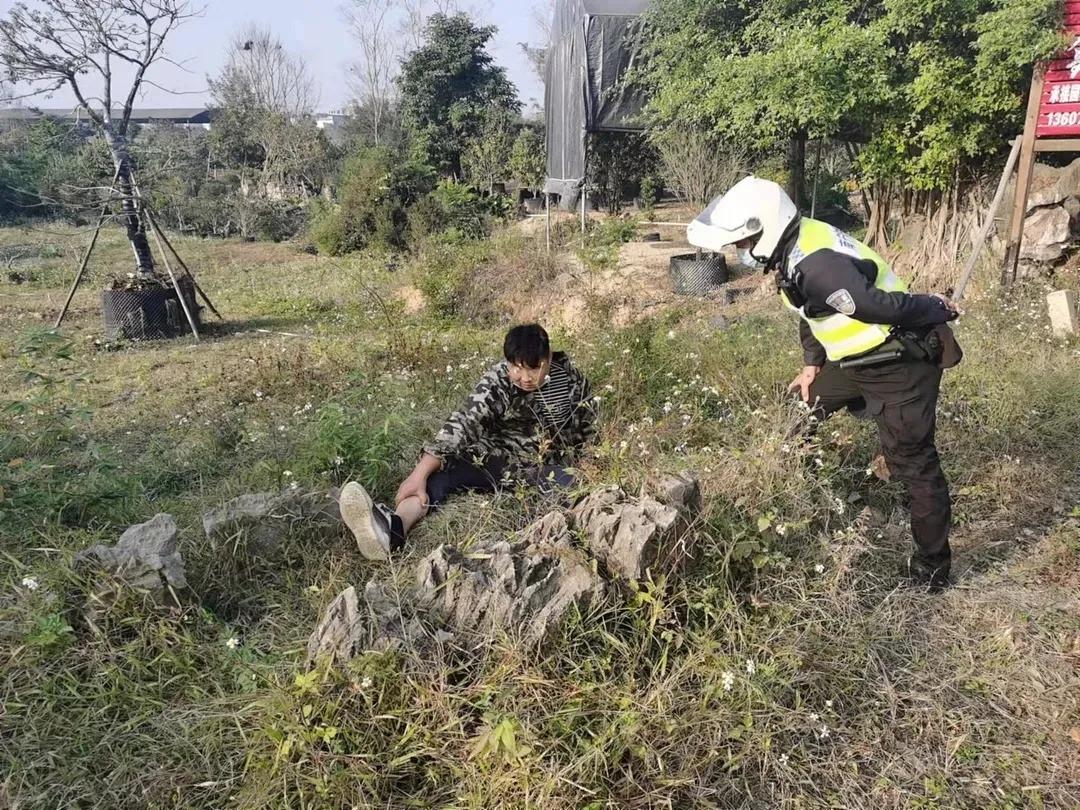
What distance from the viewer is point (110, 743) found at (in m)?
1.88

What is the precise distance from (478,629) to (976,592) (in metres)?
1.87

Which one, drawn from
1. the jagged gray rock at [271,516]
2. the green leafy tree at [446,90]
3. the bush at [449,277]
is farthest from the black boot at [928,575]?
the green leafy tree at [446,90]

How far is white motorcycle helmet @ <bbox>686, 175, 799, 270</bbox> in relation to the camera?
8.46 ft

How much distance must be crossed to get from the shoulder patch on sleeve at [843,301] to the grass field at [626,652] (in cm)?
52

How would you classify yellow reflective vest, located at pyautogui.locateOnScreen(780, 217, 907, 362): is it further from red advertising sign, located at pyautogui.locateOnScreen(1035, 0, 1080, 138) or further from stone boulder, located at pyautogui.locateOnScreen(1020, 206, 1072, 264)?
stone boulder, located at pyautogui.locateOnScreen(1020, 206, 1072, 264)

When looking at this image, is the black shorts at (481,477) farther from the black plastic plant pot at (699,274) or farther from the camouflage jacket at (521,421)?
the black plastic plant pot at (699,274)

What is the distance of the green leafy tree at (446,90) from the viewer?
18.9 m

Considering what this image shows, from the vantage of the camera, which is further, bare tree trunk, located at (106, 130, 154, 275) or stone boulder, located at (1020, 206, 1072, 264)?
bare tree trunk, located at (106, 130, 154, 275)

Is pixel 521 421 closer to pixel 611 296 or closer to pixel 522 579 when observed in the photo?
pixel 522 579

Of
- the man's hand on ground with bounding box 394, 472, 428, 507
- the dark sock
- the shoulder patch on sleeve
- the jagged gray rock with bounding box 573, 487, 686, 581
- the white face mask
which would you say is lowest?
the dark sock

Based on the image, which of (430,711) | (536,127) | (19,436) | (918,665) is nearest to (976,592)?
(918,665)

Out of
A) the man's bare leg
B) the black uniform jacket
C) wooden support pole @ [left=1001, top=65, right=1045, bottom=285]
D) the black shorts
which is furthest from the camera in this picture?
wooden support pole @ [left=1001, top=65, right=1045, bottom=285]

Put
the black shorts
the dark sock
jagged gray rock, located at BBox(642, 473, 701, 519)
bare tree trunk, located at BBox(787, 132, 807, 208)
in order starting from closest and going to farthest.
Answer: jagged gray rock, located at BBox(642, 473, 701, 519) → the dark sock → the black shorts → bare tree trunk, located at BBox(787, 132, 807, 208)

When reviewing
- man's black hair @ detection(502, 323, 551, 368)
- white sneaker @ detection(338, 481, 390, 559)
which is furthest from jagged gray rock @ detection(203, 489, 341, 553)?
man's black hair @ detection(502, 323, 551, 368)
